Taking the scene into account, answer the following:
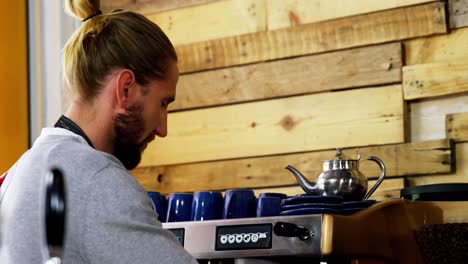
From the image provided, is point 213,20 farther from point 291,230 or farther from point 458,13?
point 291,230

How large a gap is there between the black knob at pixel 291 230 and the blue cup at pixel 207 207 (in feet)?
1.24

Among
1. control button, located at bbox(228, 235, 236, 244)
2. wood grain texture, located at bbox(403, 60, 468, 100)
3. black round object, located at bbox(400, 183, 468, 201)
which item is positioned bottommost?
control button, located at bbox(228, 235, 236, 244)

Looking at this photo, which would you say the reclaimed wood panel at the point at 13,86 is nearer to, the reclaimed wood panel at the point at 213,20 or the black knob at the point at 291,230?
the reclaimed wood panel at the point at 213,20

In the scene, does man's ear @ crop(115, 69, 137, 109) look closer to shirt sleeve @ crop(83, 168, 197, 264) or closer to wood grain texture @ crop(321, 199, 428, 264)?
shirt sleeve @ crop(83, 168, 197, 264)

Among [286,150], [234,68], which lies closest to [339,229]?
[286,150]

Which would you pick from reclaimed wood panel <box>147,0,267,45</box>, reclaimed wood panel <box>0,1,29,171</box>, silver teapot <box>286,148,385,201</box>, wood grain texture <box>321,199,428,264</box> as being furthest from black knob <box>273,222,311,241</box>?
reclaimed wood panel <box>0,1,29,171</box>

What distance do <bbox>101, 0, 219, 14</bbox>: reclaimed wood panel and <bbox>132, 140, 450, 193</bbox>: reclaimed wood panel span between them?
0.59 m

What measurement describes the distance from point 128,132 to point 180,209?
682 mm

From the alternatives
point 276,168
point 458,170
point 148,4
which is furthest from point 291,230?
point 148,4

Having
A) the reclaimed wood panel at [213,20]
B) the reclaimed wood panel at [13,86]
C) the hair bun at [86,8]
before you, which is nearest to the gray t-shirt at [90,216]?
the hair bun at [86,8]

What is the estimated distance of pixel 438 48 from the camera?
251 centimetres

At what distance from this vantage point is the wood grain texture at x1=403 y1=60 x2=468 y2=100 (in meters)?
2.45

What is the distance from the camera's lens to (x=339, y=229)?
5.99 ft

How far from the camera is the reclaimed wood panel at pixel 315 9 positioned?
8.62ft
